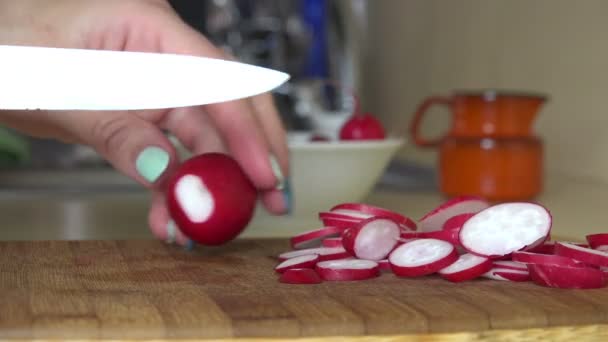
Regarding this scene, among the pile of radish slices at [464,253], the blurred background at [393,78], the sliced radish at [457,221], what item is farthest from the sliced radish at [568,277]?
the blurred background at [393,78]

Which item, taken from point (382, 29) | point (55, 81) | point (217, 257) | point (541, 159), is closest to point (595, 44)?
point (541, 159)

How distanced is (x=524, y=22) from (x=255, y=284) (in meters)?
1.39

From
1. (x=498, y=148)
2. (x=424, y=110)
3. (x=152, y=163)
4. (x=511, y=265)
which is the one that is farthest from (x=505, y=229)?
(x=424, y=110)

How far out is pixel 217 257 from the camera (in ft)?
2.99

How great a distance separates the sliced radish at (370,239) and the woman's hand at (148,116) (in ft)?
0.55

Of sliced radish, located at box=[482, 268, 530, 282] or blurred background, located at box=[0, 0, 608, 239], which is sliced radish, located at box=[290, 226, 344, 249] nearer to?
sliced radish, located at box=[482, 268, 530, 282]

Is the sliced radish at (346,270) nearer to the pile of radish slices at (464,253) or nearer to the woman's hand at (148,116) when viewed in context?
the pile of radish slices at (464,253)

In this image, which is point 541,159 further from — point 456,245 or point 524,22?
point 456,245

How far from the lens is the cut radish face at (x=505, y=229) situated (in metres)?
0.80

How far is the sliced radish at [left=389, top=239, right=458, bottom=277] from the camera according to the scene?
783mm

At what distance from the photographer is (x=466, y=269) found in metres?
0.77

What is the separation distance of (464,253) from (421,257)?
8 centimetres

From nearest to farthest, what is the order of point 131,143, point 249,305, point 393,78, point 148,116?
→ 1. point 249,305
2. point 131,143
3. point 148,116
4. point 393,78

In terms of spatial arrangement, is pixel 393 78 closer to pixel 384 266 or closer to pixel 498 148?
pixel 498 148
